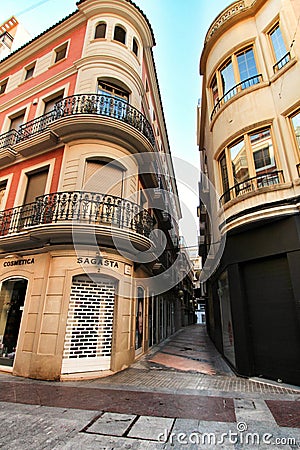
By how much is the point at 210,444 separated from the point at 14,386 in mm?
5091

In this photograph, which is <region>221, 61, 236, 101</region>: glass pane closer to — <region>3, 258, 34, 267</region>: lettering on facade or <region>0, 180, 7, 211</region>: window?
<region>3, 258, 34, 267</region>: lettering on facade

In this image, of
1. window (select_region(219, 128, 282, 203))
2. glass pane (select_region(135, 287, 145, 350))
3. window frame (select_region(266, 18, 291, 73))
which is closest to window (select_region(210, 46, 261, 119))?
window frame (select_region(266, 18, 291, 73))

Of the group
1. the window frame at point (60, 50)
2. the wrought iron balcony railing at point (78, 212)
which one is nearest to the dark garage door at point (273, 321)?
the wrought iron balcony railing at point (78, 212)

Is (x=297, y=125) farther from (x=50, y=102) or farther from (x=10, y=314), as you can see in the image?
(x=10, y=314)

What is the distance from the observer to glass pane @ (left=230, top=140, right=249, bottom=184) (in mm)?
7770

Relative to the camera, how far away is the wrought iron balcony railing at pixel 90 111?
9008 mm

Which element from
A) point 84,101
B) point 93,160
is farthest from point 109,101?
point 93,160

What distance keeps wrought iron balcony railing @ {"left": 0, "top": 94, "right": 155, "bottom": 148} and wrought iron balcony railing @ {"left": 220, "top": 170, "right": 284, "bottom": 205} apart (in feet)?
15.7

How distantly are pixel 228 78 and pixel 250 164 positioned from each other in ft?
13.7

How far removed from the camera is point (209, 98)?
34.7 feet

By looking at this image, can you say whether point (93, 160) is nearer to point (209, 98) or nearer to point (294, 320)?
point (209, 98)

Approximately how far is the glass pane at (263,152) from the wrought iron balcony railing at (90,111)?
15.4 ft

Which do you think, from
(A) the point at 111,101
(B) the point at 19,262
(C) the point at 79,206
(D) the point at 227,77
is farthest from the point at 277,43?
(B) the point at 19,262

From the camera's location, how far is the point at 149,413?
4.29 meters
